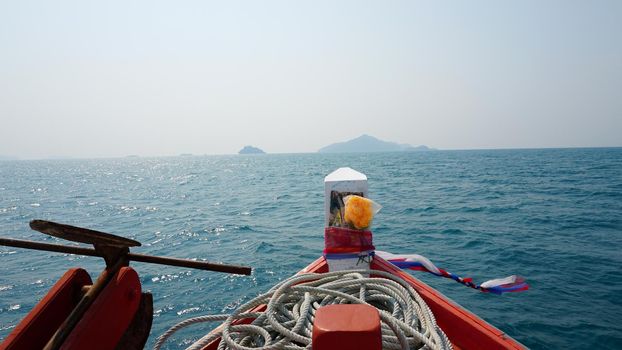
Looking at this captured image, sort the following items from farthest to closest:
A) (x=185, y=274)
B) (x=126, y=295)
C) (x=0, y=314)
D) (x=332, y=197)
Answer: (x=185, y=274) → (x=0, y=314) → (x=332, y=197) → (x=126, y=295)

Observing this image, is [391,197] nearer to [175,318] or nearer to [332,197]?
[175,318]

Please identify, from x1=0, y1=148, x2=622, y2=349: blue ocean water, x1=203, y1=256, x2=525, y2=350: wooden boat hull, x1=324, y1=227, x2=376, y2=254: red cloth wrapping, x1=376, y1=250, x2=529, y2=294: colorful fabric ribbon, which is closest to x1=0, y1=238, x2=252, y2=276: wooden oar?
x1=203, y1=256, x2=525, y2=350: wooden boat hull

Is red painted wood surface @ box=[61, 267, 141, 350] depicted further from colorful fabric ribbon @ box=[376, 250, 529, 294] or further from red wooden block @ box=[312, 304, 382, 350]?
colorful fabric ribbon @ box=[376, 250, 529, 294]

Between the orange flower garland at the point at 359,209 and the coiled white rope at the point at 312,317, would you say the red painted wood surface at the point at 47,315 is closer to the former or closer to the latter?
the coiled white rope at the point at 312,317

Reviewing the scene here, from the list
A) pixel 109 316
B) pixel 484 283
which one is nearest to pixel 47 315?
pixel 109 316

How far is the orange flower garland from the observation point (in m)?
3.24

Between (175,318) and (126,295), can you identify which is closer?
(126,295)

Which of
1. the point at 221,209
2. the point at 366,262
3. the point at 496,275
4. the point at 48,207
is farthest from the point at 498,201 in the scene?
the point at 48,207

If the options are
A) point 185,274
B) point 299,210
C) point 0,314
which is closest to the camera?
point 0,314

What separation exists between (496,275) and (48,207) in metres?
27.5

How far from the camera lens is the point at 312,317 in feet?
7.97

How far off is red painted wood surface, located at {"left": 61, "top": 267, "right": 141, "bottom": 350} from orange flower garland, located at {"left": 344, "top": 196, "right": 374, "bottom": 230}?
1842 mm

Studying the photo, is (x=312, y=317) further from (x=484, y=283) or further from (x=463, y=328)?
(x=484, y=283)

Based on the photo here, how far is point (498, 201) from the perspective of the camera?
1992cm
